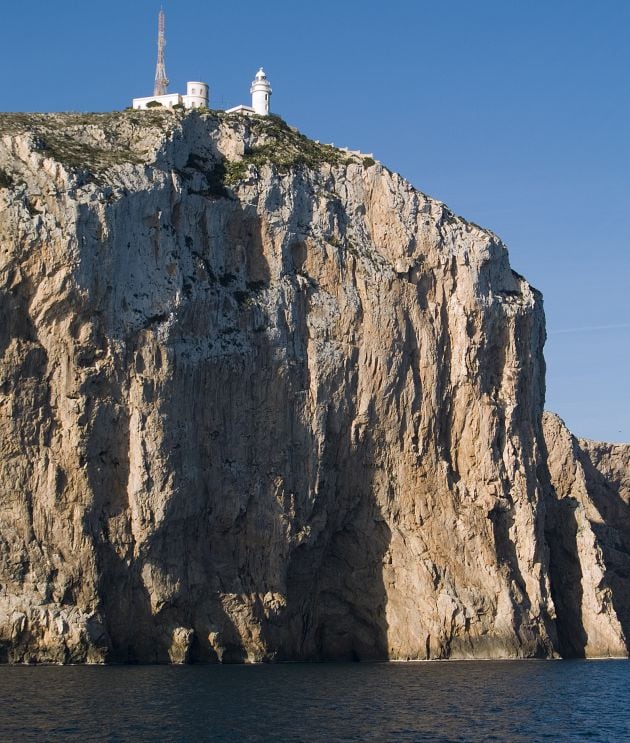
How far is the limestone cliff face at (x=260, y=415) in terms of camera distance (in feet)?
196

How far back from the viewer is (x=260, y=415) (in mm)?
67062

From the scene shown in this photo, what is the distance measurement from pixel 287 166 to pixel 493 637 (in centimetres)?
2699

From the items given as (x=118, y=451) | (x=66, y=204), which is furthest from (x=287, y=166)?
(x=118, y=451)

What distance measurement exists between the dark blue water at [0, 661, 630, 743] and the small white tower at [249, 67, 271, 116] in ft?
116

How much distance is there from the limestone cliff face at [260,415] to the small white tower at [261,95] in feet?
17.0

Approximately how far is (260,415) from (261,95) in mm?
24007

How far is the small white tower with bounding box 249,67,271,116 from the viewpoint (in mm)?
81938

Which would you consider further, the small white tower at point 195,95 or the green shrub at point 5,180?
the small white tower at point 195,95

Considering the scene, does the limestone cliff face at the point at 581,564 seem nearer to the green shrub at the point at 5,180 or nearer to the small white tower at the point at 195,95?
the small white tower at the point at 195,95

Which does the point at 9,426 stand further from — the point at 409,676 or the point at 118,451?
the point at 409,676

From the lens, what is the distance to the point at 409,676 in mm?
60031

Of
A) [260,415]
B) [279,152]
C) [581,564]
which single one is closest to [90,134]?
[279,152]

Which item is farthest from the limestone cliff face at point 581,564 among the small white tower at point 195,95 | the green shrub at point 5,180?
the green shrub at point 5,180

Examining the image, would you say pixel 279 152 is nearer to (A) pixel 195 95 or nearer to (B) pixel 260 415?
(A) pixel 195 95
